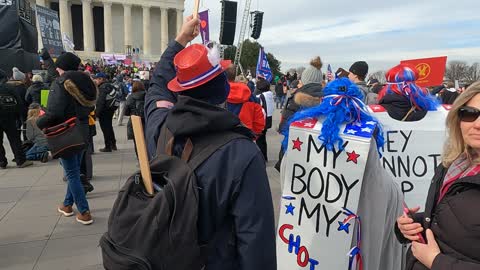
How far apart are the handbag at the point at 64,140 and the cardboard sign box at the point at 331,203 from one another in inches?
123

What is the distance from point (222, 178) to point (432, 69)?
5.46 m

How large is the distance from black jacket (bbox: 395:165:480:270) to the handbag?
13.6ft

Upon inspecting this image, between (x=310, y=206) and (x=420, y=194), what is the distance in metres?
1.21

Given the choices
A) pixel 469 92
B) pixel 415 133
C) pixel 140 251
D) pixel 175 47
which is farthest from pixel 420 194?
pixel 140 251

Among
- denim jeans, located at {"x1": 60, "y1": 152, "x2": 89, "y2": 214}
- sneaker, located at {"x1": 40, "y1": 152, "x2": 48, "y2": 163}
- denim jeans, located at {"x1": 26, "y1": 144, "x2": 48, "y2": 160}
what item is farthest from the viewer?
denim jeans, located at {"x1": 26, "y1": 144, "x2": 48, "y2": 160}

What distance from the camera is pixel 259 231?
1587mm

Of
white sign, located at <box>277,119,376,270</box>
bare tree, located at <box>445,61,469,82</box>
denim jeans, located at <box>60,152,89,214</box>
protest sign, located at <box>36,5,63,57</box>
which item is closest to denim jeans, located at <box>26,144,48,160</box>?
denim jeans, located at <box>60,152,89,214</box>

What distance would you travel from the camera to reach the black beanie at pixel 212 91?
5.61ft

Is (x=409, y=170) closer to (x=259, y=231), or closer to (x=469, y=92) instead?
→ (x=469, y=92)

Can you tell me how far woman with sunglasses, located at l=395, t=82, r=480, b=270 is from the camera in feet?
4.73

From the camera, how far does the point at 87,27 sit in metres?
60.1

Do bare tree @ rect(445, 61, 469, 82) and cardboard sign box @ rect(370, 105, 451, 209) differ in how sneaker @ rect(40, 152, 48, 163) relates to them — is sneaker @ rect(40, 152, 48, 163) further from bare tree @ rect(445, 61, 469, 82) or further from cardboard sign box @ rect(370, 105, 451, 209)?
bare tree @ rect(445, 61, 469, 82)

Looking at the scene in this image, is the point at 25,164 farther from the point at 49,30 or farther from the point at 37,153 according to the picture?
the point at 49,30

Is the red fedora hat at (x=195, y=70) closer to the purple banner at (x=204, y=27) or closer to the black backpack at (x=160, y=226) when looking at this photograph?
the black backpack at (x=160, y=226)
